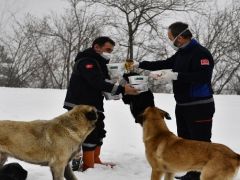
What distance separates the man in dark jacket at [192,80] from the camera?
5.52 metres

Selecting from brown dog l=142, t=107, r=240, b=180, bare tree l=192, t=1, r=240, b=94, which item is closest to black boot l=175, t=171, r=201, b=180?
brown dog l=142, t=107, r=240, b=180

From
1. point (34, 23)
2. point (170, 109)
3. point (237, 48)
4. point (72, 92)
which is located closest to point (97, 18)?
point (34, 23)

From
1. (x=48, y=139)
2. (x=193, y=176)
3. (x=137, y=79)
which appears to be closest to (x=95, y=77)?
(x=137, y=79)

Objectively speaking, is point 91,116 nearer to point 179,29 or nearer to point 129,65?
point 129,65

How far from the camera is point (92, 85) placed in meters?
6.12

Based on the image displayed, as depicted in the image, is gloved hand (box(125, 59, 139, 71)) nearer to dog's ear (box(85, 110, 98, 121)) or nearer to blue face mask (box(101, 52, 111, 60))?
blue face mask (box(101, 52, 111, 60))

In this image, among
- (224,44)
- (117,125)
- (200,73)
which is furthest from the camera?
(224,44)

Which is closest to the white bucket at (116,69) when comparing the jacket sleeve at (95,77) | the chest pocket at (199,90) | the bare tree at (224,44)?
the jacket sleeve at (95,77)

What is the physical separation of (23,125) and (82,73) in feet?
4.23

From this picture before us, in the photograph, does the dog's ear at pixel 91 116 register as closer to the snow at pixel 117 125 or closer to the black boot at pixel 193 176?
the snow at pixel 117 125

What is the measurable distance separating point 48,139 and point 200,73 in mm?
2129

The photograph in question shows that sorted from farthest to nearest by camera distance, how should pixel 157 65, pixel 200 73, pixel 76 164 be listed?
pixel 157 65, pixel 76 164, pixel 200 73

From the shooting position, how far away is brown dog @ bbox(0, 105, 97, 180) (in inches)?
205

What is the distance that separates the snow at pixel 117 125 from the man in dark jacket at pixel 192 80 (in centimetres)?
111
